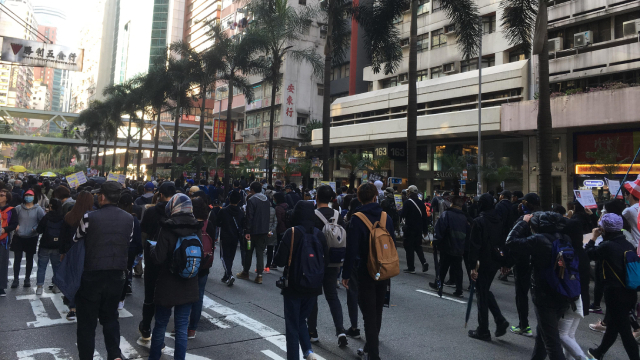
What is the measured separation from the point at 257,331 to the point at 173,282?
2029mm

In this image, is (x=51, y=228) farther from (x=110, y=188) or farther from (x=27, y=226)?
(x=110, y=188)

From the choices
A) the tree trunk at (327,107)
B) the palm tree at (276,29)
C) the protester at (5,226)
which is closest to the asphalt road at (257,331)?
the protester at (5,226)

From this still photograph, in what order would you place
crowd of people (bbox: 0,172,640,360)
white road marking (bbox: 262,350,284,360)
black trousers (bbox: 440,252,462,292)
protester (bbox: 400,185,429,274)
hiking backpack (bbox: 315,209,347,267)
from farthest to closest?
protester (bbox: 400,185,429,274), black trousers (bbox: 440,252,462,292), hiking backpack (bbox: 315,209,347,267), white road marking (bbox: 262,350,284,360), crowd of people (bbox: 0,172,640,360)

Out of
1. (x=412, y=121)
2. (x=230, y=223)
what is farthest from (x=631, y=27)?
(x=230, y=223)

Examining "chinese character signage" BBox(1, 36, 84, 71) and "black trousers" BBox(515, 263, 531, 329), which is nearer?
"black trousers" BBox(515, 263, 531, 329)

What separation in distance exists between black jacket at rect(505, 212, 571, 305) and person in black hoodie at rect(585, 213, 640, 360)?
40.4 inches

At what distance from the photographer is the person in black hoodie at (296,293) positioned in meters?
4.41

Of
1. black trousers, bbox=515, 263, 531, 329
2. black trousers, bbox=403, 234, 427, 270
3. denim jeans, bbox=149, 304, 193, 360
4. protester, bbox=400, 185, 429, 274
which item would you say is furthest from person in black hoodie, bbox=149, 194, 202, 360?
black trousers, bbox=403, 234, 427, 270

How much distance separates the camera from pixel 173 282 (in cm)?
417

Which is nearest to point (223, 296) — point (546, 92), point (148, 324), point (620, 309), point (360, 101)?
point (148, 324)

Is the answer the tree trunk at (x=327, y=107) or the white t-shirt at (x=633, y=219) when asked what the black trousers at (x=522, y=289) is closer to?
the white t-shirt at (x=633, y=219)

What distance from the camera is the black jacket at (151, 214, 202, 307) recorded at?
13.5ft

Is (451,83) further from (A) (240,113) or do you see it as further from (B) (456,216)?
(A) (240,113)

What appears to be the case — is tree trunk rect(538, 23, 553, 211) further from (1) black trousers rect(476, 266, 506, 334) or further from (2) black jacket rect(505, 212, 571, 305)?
(2) black jacket rect(505, 212, 571, 305)
